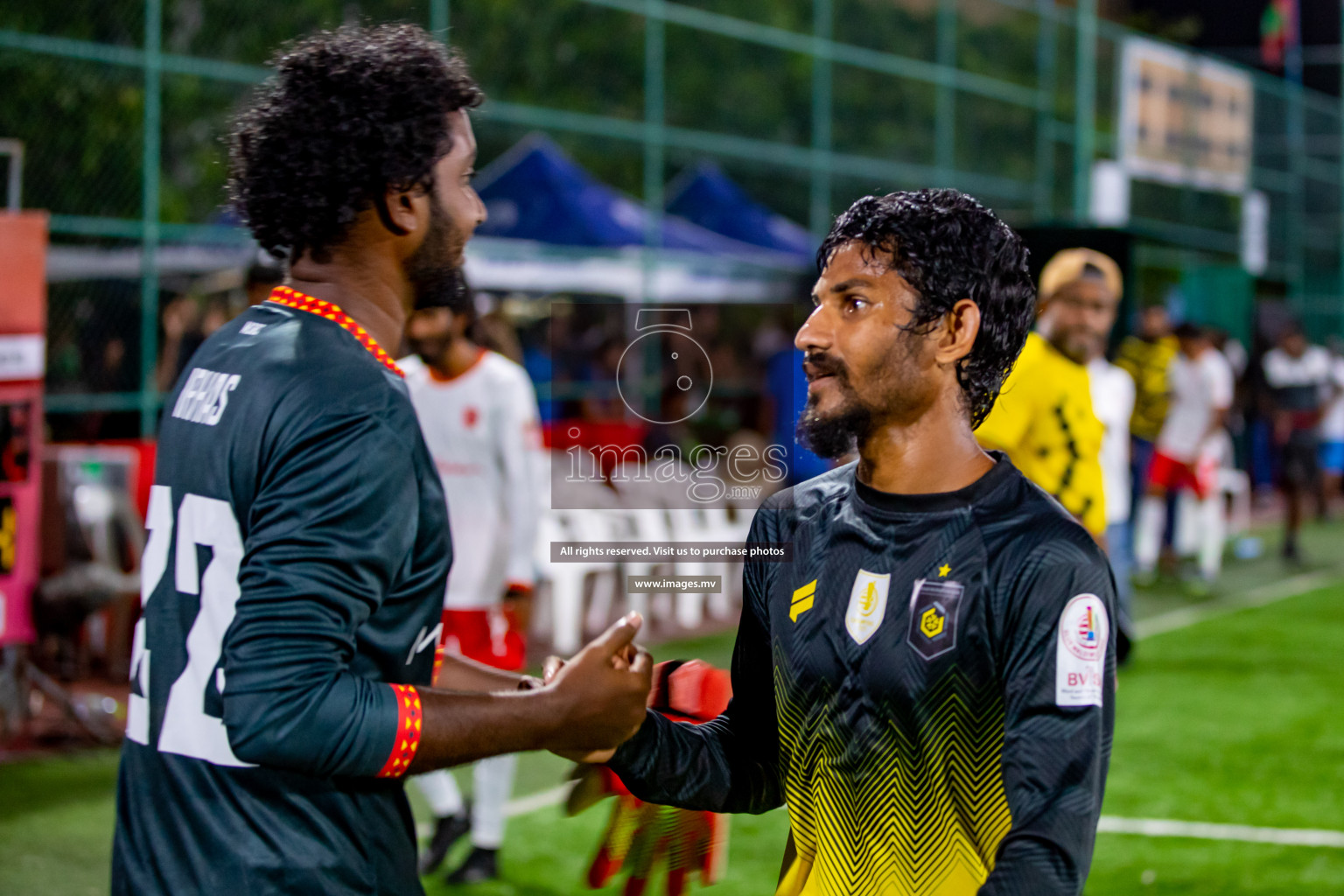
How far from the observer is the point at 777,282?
17406mm

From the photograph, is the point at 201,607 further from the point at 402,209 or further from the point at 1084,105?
the point at 1084,105

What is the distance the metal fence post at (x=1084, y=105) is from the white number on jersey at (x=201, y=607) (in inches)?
Result: 868

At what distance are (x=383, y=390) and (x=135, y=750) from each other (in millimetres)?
685

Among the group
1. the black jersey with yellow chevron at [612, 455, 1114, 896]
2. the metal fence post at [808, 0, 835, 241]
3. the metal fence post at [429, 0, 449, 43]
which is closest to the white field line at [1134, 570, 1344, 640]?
the metal fence post at [808, 0, 835, 241]

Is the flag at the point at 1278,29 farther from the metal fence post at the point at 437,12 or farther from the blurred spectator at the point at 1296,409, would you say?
the metal fence post at the point at 437,12

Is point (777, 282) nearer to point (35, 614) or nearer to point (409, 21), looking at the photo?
point (35, 614)

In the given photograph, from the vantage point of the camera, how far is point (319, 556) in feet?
6.85

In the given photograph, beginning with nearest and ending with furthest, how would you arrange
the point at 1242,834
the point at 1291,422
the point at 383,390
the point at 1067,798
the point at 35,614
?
the point at 1067,798, the point at 383,390, the point at 1242,834, the point at 35,614, the point at 1291,422

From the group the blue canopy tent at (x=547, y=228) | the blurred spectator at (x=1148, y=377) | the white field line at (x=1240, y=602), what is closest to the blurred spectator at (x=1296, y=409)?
the white field line at (x=1240, y=602)

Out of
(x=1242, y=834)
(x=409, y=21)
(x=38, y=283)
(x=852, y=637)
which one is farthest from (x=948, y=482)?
(x=38, y=283)

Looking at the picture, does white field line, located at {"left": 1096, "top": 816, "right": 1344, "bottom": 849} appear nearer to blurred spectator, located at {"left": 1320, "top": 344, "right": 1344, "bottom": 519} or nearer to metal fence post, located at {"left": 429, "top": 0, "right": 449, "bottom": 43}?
metal fence post, located at {"left": 429, "top": 0, "right": 449, "bottom": 43}

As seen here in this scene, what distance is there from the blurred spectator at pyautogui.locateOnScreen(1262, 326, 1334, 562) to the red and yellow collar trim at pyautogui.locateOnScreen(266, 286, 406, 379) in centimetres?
1483

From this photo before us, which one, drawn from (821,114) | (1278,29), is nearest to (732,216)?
(821,114)

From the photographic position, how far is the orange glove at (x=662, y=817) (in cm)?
263
